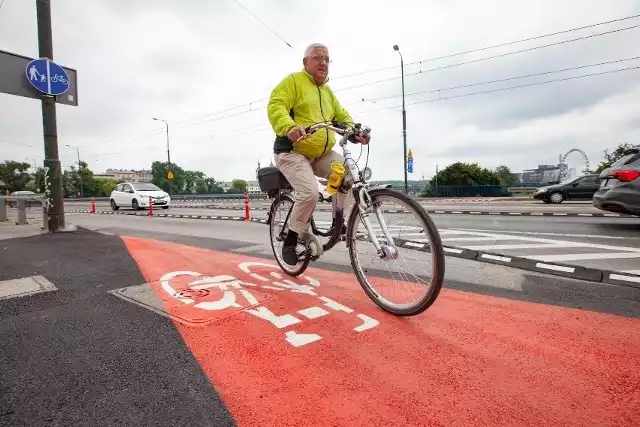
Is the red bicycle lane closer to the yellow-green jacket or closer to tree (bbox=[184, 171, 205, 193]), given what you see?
the yellow-green jacket

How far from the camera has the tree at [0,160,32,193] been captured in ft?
296

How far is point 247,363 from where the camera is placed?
5.55ft

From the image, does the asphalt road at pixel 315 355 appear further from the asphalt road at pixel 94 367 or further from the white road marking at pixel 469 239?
the white road marking at pixel 469 239

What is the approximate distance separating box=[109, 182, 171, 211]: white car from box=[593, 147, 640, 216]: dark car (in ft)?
59.6

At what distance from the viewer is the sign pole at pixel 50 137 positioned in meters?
6.90

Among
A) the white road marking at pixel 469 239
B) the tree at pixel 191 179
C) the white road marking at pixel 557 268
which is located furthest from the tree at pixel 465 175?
the tree at pixel 191 179

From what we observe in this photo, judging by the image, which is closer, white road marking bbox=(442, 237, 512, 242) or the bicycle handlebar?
the bicycle handlebar

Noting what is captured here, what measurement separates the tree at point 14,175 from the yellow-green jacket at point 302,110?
11708cm

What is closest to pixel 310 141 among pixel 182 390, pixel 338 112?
pixel 338 112

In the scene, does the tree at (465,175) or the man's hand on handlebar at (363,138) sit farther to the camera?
the tree at (465,175)

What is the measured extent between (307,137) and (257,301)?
1.35 meters

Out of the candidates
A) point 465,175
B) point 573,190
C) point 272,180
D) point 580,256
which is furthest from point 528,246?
point 465,175

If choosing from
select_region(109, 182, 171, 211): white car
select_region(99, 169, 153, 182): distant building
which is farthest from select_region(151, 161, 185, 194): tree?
select_region(109, 182, 171, 211): white car

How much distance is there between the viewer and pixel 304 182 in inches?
114
